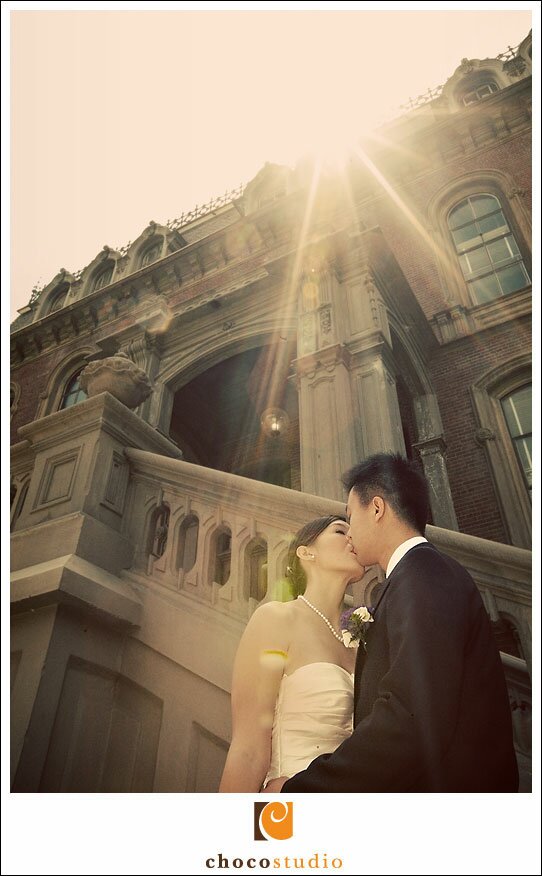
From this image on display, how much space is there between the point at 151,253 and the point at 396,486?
14.5 meters

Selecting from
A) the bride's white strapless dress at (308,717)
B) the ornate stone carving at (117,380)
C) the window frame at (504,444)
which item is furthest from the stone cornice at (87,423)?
the window frame at (504,444)

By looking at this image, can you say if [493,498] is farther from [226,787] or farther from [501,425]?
[226,787]

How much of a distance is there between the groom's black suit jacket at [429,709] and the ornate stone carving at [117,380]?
276 centimetres

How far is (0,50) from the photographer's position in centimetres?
298

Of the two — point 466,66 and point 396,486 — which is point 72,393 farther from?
point 396,486

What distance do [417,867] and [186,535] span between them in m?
2.32

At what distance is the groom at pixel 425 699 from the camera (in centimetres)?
157

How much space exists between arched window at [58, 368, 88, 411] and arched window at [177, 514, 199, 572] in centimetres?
1012

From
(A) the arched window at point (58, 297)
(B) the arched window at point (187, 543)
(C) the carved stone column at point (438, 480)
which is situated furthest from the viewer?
(A) the arched window at point (58, 297)

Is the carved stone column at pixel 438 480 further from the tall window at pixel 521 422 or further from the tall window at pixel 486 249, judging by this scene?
the tall window at pixel 486 249

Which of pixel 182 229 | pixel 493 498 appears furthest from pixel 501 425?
pixel 182 229

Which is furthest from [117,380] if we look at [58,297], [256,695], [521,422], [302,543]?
[58,297]

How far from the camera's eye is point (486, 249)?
1015cm

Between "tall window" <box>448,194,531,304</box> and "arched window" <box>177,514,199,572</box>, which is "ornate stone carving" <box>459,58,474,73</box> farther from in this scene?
"arched window" <box>177,514,199,572</box>
